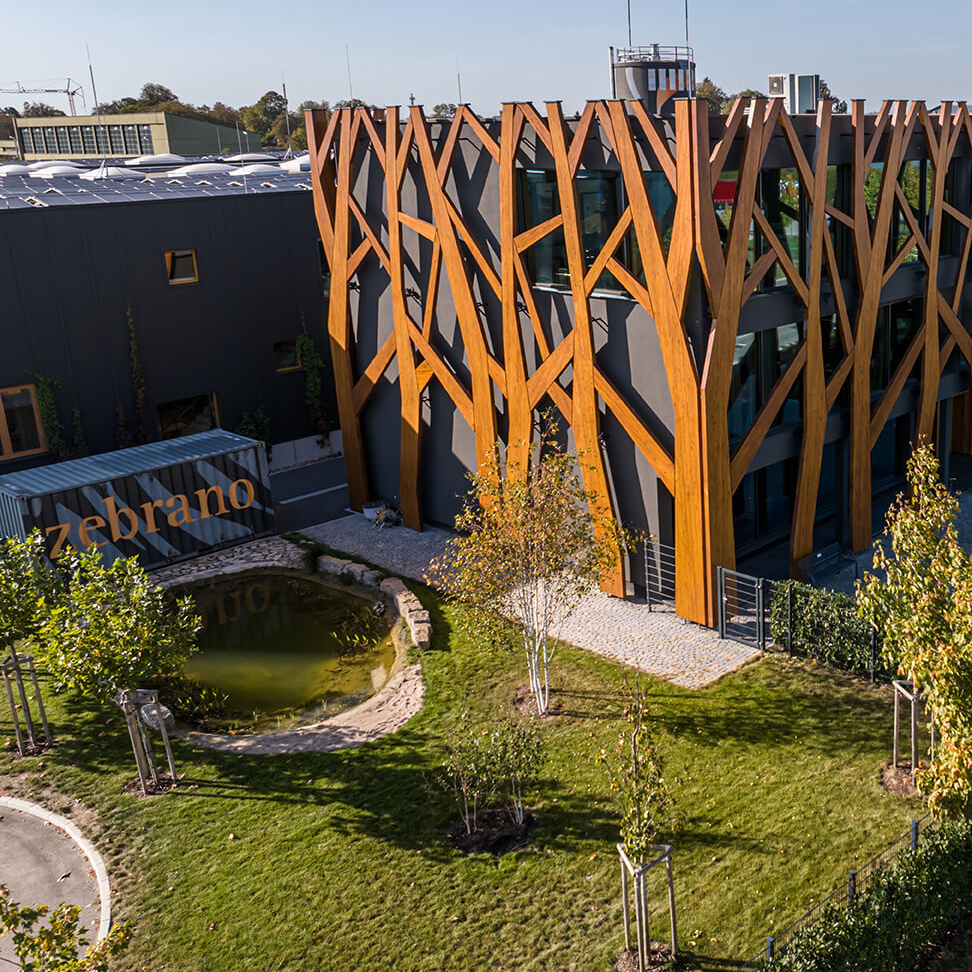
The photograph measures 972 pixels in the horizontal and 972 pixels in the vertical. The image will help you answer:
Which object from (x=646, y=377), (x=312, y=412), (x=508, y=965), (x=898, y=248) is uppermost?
(x=898, y=248)

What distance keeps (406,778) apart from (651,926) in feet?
16.2

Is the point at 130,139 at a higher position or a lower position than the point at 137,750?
higher

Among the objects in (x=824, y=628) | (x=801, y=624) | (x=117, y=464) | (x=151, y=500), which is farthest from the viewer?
(x=117, y=464)

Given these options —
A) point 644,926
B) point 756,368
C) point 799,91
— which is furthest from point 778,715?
point 799,91

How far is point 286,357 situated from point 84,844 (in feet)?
69.8


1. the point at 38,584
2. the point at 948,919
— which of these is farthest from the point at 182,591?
the point at 948,919

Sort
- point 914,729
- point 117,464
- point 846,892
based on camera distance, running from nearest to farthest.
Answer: point 846,892
point 914,729
point 117,464

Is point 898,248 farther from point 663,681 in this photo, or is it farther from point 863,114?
point 663,681

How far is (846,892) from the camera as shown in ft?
41.8

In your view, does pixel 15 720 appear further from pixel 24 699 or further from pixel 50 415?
pixel 50 415

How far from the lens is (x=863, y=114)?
21.2m

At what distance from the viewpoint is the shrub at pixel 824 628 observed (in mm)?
18016

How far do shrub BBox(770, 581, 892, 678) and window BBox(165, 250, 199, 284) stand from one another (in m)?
20.6

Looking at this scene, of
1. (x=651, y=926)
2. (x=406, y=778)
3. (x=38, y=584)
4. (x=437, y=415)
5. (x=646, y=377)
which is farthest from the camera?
(x=437, y=415)
